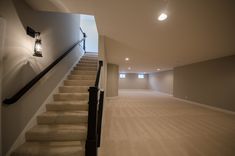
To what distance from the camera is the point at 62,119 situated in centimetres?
252

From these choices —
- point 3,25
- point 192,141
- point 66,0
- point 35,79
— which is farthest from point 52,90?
point 192,141

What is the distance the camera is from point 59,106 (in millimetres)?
2814

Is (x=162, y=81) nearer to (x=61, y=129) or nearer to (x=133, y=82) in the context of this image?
(x=133, y=82)

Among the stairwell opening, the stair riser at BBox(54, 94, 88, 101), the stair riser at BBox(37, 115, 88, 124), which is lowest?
the stair riser at BBox(37, 115, 88, 124)

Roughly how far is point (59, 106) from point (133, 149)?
1.75 metres

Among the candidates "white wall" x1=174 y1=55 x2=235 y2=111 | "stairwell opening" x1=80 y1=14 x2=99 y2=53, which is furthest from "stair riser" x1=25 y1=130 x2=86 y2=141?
"white wall" x1=174 y1=55 x2=235 y2=111

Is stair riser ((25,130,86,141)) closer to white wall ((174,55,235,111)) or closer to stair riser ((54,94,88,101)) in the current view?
stair riser ((54,94,88,101))

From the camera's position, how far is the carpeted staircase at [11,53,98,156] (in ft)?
6.45

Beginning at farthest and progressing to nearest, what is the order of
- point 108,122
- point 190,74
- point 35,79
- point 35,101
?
point 190,74 → point 108,122 → point 35,101 → point 35,79

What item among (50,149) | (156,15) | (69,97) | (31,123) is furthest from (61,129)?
(156,15)

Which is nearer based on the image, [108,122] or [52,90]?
[52,90]

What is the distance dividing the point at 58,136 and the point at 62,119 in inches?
14.6

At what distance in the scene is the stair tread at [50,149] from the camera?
189cm

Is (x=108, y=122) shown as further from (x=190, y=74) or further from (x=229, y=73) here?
(x=190, y=74)
